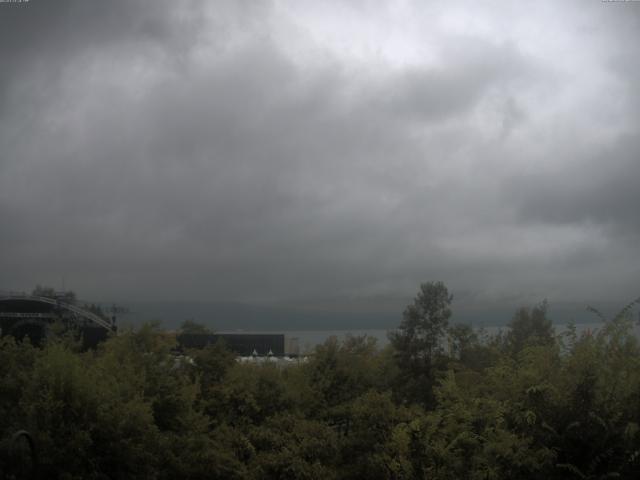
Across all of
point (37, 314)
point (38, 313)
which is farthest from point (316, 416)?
point (38, 313)

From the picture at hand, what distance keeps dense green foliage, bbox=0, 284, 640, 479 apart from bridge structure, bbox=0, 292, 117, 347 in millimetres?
26446

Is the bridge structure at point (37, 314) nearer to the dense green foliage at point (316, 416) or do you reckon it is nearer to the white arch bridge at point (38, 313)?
the white arch bridge at point (38, 313)

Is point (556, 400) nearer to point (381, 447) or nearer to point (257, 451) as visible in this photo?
point (381, 447)

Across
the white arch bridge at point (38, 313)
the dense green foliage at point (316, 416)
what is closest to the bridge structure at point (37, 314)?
the white arch bridge at point (38, 313)

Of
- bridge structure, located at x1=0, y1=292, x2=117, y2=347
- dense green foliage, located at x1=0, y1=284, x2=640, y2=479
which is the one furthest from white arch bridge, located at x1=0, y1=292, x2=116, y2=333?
dense green foliage, located at x1=0, y1=284, x2=640, y2=479

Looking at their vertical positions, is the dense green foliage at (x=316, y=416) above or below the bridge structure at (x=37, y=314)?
below

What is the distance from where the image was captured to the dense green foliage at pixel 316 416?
10.2 metres

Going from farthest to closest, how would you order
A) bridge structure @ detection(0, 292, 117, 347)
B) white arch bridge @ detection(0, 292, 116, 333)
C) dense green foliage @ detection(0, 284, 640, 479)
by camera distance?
white arch bridge @ detection(0, 292, 116, 333), bridge structure @ detection(0, 292, 117, 347), dense green foliage @ detection(0, 284, 640, 479)

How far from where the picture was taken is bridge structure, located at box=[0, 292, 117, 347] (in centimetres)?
4456

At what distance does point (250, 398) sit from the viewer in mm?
19250

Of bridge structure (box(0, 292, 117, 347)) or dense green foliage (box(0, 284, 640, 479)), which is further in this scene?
bridge structure (box(0, 292, 117, 347))

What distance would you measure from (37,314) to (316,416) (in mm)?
33697

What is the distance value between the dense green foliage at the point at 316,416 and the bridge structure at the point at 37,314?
26.4 m

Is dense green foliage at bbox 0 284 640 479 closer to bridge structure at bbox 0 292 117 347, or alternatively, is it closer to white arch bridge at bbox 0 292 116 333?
bridge structure at bbox 0 292 117 347
